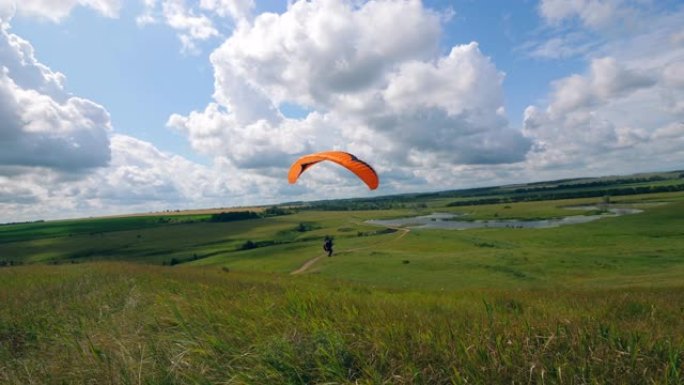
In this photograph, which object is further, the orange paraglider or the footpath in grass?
the orange paraglider

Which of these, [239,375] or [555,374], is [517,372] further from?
[239,375]

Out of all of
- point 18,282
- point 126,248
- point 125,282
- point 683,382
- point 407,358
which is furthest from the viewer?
point 126,248

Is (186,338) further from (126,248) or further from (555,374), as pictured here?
(126,248)

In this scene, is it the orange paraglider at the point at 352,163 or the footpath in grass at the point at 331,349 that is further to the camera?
the orange paraglider at the point at 352,163

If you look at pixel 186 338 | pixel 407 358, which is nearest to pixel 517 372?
pixel 407 358

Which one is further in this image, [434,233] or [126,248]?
[126,248]

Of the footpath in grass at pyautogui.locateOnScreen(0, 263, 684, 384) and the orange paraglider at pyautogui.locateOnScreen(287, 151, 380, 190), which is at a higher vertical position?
the orange paraglider at pyautogui.locateOnScreen(287, 151, 380, 190)

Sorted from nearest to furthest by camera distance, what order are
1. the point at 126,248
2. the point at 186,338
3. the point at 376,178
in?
the point at 186,338
the point at 376,178
the point at 126,248

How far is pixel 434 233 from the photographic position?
2830 inches

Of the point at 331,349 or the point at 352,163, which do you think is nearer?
the point at 331,349

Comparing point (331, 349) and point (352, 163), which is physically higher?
point (352, 163)

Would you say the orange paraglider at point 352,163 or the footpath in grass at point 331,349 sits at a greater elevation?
the orange paraglider at point 352,163

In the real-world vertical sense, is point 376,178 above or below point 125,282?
above

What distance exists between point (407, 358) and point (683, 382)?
2.52m
